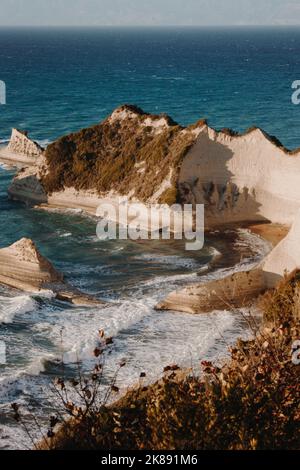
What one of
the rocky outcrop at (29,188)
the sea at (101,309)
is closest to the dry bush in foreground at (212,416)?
the sea at (101,309)

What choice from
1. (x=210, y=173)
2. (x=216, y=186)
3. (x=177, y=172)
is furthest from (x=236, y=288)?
(x=210, y=173)

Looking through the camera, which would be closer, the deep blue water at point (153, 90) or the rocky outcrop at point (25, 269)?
the rocky outcrop at point (25, 269)

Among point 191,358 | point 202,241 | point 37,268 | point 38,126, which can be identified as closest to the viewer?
point 191,358

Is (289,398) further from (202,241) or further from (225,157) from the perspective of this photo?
(225,157)

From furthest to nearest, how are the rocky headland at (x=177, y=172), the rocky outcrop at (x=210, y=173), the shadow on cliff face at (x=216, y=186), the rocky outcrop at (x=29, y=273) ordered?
the shadow on cliff face at (x=216, y=186) < the rocky headland at (x=177, y=172) < the rocky outcrop at (x=210, y=173) < the rocky outcrop at (x=29, y=273)

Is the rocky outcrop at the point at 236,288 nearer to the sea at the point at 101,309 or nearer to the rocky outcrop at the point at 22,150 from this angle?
the sea at the point at 101,309

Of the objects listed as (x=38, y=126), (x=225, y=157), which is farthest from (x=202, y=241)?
(x=38, y=126)

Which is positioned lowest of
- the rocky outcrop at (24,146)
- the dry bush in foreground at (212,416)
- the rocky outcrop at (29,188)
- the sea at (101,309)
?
the sea at (101,309)

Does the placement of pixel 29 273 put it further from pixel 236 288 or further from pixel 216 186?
pixel 216 186
